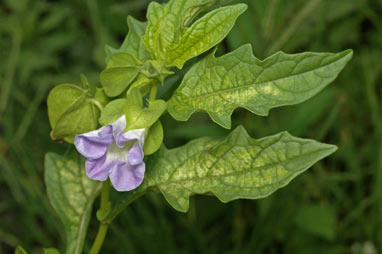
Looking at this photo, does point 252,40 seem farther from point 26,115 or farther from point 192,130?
point 26,115

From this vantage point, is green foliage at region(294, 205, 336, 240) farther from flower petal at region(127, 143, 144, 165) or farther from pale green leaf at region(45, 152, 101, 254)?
flower petal at region(127, 143, 144, 165)

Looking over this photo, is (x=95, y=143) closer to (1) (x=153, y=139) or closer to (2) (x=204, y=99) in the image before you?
(1) (x=153, y=139)

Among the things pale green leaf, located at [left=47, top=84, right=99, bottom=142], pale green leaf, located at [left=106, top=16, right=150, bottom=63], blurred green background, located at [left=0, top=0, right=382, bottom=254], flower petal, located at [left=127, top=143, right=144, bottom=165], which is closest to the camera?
flower petal, located at [left=127, top=143, right=144, bottom=165]

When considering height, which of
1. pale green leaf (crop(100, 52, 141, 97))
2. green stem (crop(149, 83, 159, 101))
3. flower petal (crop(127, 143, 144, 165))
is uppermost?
pale green leaf (crop(100, 52, 141, 97))

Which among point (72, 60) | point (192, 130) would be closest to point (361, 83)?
point (192, 130)

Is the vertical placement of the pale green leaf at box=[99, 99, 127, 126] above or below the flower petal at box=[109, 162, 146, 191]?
above

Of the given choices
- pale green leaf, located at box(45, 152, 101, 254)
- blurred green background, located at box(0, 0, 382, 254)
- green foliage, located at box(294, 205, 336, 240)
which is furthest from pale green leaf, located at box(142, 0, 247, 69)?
green foliage, located at box(294, 205, 336, 240)

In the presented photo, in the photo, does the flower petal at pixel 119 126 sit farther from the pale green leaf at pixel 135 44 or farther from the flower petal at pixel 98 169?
the pale green leaf at pixel 135 44

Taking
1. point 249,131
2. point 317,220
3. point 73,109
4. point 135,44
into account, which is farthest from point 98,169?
point 317,220
